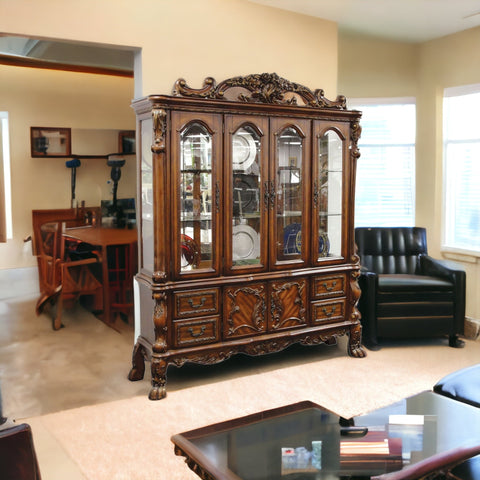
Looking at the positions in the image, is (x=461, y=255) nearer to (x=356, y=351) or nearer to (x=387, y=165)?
(x=387, y=165)

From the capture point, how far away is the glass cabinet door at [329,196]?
4328 millimetres

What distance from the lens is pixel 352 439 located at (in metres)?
2.42

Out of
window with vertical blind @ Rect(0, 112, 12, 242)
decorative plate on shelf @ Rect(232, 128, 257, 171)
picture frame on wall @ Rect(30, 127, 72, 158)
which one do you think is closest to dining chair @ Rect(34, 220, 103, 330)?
window with vertical blind @ Rect(0, 112, 12, 242)

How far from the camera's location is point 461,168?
5297 millimetres

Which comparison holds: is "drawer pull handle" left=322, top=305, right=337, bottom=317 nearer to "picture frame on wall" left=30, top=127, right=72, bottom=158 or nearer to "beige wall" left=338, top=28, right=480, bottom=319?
"beige wall" left=338, top=28, right=480, bottom=319

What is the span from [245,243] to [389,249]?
5.68 feet

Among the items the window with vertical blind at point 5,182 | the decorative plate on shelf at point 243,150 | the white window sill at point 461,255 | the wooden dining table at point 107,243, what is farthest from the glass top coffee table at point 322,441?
the window with vertical blind at point 5,182

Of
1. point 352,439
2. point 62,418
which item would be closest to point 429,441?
point 352,439

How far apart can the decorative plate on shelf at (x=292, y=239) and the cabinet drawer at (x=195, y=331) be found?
29.9 inches

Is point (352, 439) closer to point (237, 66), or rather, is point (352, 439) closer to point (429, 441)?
point (429, 441)

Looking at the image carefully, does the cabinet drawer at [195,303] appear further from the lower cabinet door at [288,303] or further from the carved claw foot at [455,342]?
the carved claw foot at [455,342]

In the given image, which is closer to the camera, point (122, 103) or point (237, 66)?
point (237, 66)

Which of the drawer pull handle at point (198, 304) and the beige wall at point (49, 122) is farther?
the beige wall at point (49, 122)

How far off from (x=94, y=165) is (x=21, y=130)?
0.90 meters
